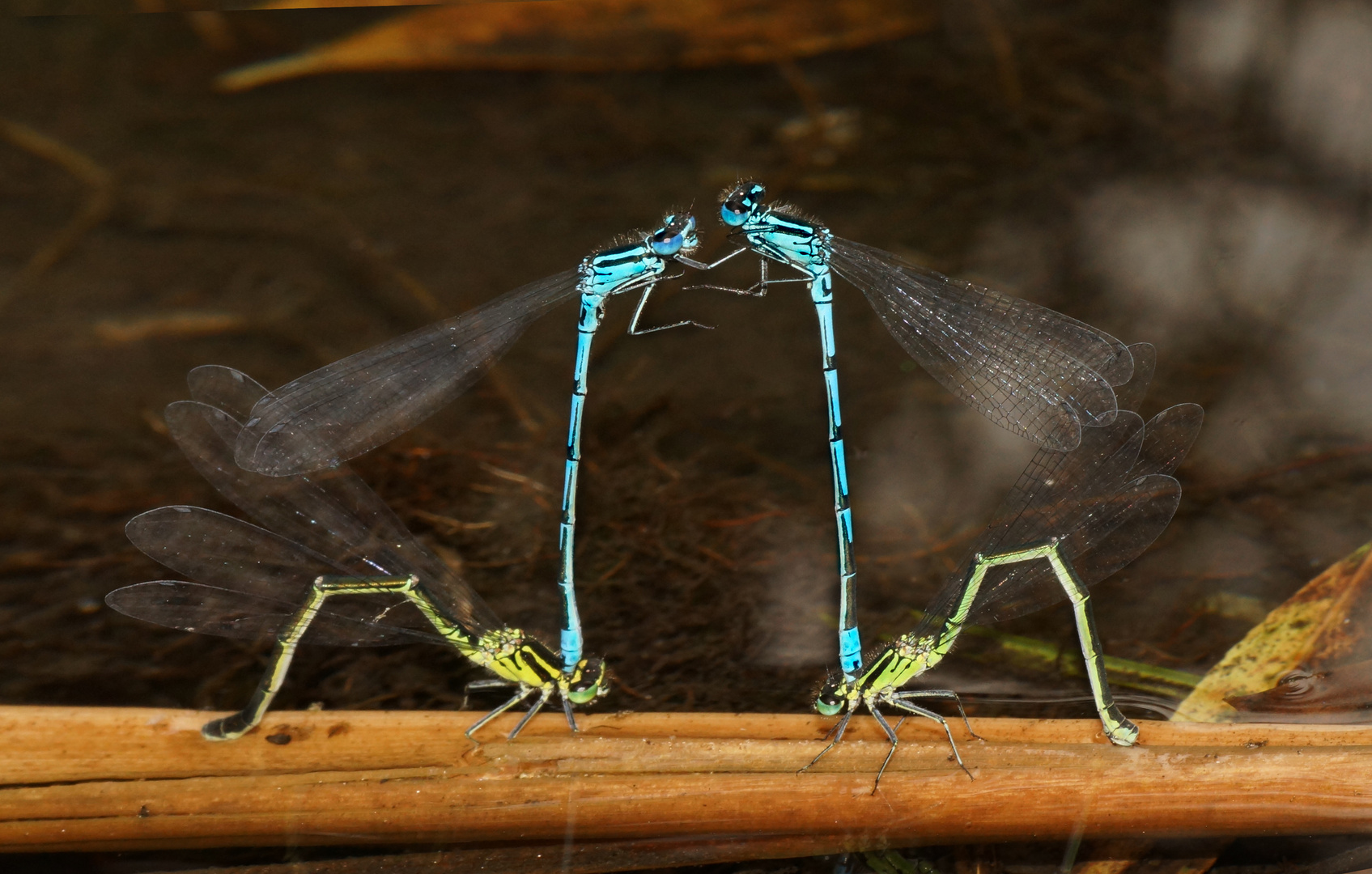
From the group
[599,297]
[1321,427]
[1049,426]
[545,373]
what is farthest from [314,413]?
[1321,427]

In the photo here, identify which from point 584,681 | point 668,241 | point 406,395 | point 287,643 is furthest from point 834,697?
point 287,643

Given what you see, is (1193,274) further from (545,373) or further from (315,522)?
(315,522)

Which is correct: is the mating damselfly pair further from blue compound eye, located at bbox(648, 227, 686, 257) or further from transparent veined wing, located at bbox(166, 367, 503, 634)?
blue compound eye, located at bbox(648, 227, 686, 257)

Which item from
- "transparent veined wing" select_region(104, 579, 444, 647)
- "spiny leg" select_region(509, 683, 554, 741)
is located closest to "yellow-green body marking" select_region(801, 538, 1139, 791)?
"spiny leg" select_region(509, 683, 554, 741)

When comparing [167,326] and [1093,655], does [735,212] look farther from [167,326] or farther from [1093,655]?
[167,326]

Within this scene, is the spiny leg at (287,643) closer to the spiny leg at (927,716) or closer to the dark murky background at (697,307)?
the dark murky background at (697,307)

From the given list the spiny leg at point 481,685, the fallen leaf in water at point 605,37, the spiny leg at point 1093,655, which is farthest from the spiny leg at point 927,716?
the fallen leaf in water at point 605,37
